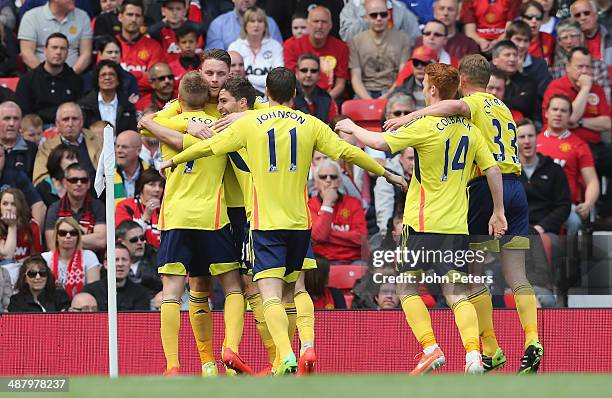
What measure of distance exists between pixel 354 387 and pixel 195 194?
11.4ft

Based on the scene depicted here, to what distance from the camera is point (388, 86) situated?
679 inches

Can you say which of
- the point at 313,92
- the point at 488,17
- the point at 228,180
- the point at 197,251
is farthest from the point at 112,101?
the point at 197,251

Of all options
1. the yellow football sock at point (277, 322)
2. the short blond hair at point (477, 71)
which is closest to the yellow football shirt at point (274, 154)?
the yellow football sock at point (277, 322)

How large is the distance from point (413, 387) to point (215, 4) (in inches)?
412

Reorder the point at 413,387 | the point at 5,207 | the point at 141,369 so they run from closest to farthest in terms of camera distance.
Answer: the point at 413,387
the point at 141,369
the point at 5,207

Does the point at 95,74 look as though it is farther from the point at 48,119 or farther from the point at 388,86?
the point at 388,86

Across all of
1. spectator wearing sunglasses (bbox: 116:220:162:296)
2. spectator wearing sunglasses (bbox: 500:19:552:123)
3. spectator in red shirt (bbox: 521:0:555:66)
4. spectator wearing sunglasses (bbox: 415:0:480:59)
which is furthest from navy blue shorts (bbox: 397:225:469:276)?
spectator in red shirt (bbox: 521:0:555:66)

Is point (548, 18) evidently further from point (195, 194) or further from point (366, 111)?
point (195, 194)

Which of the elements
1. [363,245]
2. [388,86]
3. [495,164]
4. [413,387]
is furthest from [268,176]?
[388,86]

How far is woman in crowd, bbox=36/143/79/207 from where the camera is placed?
15.6 metres

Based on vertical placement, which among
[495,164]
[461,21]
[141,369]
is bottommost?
[141,369]

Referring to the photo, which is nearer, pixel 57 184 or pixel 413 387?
pixel 413 387

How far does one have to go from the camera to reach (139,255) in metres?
14.6

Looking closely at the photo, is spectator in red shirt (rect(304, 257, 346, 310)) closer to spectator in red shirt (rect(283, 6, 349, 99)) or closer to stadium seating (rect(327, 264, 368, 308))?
stadium seating (rect(327, 264, 368, 308))
